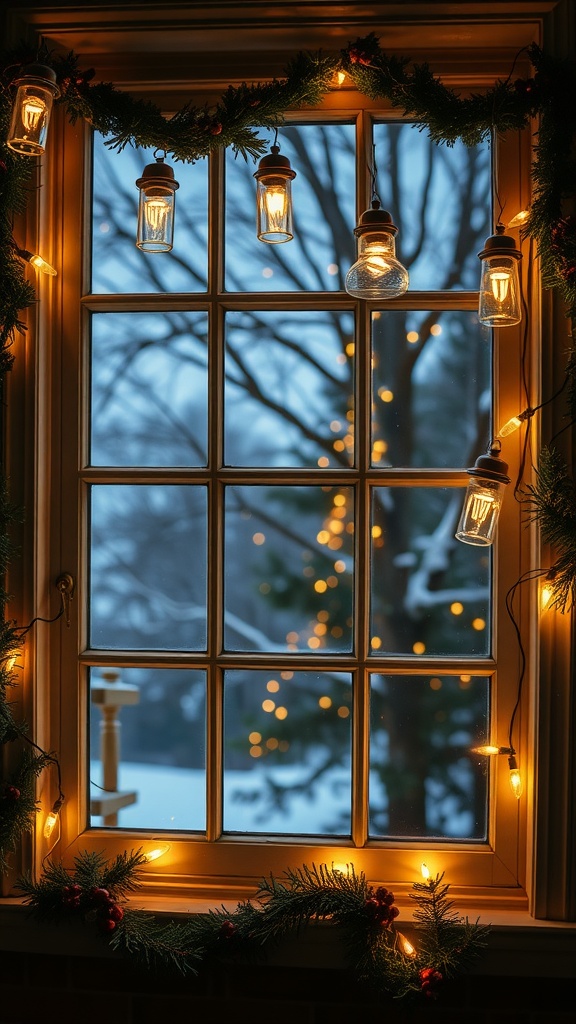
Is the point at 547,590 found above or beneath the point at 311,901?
above

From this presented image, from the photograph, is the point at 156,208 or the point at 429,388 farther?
the point at 429,388

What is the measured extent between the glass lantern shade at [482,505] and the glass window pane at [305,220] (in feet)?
1.68

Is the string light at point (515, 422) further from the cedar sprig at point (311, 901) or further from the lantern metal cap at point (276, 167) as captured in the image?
the cedar sprig at point (311, 901)

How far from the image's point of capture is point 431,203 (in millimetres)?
1641

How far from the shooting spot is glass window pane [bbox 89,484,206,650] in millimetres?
1672

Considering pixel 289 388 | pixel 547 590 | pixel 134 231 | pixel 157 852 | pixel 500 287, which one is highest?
pixel 134 231

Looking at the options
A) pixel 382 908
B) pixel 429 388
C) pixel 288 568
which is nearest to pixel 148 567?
pixel 288 568

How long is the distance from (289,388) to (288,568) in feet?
1.24

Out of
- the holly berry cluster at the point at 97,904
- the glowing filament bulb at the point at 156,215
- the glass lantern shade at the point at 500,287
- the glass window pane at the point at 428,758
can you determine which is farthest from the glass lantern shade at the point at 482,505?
the holly berry cluster at the point at 97,904

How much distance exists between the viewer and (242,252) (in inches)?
65.6

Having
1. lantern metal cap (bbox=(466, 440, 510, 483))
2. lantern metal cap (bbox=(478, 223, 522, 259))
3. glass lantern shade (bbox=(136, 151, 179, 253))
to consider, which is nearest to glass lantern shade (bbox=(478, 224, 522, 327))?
lantern metal cap (bbox=(478, 223, 522, 259))

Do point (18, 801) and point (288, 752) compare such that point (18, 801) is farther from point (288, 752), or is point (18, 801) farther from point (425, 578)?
point (425, 578)

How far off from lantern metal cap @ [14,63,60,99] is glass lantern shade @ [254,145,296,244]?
1.25 ft

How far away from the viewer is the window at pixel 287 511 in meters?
1.62
